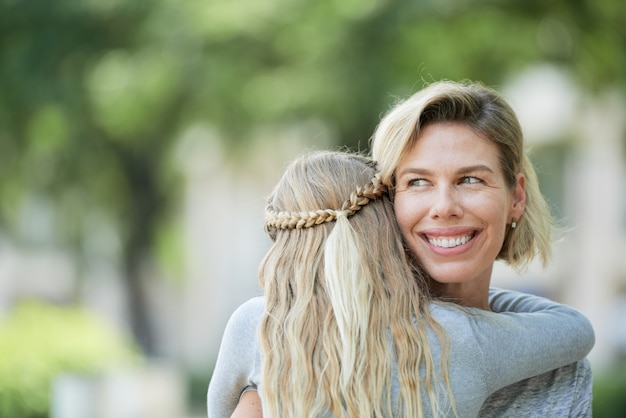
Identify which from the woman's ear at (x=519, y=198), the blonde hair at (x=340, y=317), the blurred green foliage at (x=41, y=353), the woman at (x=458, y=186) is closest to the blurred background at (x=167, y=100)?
the blurred green foliage at (x=41, y=353)

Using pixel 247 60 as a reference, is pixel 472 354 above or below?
below

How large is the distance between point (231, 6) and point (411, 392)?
8313mm

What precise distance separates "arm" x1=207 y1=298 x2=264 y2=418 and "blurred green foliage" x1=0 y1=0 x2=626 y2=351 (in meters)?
6.93

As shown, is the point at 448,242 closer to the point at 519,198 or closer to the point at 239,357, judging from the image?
the point at 519,198

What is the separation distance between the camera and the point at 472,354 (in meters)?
2.85

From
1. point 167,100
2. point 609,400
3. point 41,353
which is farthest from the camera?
point 167,100

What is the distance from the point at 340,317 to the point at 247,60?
8.66m

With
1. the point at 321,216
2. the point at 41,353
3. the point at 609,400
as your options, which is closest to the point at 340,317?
the point at 321,216

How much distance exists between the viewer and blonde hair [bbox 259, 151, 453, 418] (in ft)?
9.11

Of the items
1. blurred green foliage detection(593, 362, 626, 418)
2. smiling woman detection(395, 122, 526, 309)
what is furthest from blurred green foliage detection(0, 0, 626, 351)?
smiling woman detection(395, 122, 526, 309)

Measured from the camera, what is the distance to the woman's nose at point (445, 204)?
9.85ft

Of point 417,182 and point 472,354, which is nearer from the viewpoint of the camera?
point 472,354

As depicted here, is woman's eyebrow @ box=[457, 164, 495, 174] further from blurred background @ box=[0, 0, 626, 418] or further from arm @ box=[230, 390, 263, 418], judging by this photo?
blurred background @ box=[0, 0, 626, 418]

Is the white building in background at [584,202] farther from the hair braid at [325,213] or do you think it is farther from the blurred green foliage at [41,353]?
the hair braid at [325,213]
